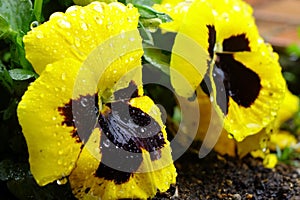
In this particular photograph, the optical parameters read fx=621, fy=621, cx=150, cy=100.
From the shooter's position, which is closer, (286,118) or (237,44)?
(237,44)

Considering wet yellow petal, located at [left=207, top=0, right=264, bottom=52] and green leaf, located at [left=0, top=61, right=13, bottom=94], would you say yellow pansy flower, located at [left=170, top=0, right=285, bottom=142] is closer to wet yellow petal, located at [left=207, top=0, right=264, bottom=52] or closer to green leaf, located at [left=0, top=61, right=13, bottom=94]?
wet yellow petal, located at [left=207, top=0, right=264, bottom=52]

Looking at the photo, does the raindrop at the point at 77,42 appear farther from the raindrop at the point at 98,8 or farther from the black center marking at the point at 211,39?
the black center marking at the point at 211,39

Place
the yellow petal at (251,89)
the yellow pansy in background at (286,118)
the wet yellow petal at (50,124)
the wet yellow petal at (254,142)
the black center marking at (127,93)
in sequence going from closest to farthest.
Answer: the wet yellow petal at (50,124) < the black center marking at (127,93) < the yellow petal at (251,89) < the wet yellow petal at (254,142) < the yellow pansy in background at (286,118)

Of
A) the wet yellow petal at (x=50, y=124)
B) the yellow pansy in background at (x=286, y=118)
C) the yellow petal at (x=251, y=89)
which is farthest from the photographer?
the yellow pansy in background at (x=286, y=118)

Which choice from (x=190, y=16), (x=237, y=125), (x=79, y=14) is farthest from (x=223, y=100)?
(x=79, y=14)

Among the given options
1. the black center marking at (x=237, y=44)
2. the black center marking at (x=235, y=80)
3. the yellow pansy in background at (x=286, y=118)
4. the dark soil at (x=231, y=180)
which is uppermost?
the black center marking at (x=237, y=44)

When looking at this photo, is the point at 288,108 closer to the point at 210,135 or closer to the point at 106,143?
the point at 210,135

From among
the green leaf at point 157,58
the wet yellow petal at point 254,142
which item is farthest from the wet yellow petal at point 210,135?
the green leaf at point 157,58

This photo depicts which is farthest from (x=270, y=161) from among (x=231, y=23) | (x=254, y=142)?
(x=231, y=23)
